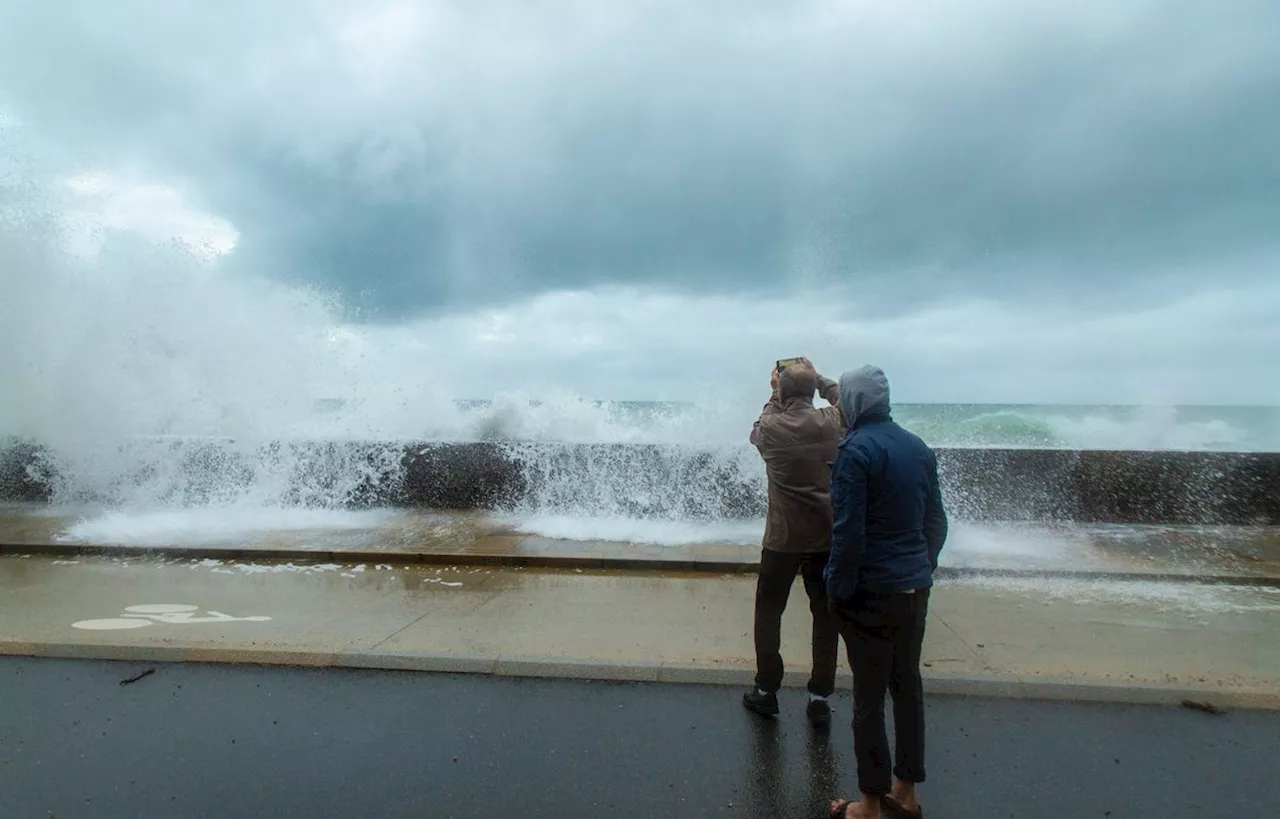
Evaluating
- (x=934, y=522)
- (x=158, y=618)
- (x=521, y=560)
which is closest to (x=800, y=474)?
(x=934, y=522)

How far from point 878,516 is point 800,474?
0.72 metres

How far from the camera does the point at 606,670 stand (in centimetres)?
402

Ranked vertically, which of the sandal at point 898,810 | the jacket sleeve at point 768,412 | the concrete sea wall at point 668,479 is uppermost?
the jacket sleeve at point 768,412

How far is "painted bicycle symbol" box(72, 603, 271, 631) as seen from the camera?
4.96 metres

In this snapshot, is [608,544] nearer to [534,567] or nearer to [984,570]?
[534,567]

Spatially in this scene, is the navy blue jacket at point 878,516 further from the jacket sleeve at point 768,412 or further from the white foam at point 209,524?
the white foam at point 209,524

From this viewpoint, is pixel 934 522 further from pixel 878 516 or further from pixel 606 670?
pixel 606 670

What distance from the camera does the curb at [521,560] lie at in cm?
630

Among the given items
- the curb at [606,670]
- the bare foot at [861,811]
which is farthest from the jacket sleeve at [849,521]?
the curb at [606,670]

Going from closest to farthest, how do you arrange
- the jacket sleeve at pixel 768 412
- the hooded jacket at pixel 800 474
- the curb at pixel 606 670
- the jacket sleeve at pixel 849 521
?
the jacket sleeve at pixel 849 521 → the hooded jacket at pixel 800 474 → the jacket sleeve at pixel 768 412 → the curb at pixel 606 670

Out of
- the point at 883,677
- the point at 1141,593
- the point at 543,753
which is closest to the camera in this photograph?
the point at 883,677

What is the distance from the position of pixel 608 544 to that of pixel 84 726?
4852mm

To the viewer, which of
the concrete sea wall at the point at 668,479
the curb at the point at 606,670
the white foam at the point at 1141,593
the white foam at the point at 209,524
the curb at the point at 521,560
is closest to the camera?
the curb at the point at 606,670

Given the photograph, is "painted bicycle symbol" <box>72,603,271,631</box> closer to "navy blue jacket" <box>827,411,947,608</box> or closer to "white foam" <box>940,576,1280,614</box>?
"navy blue jacket" <box>827,411,947,608</box>
